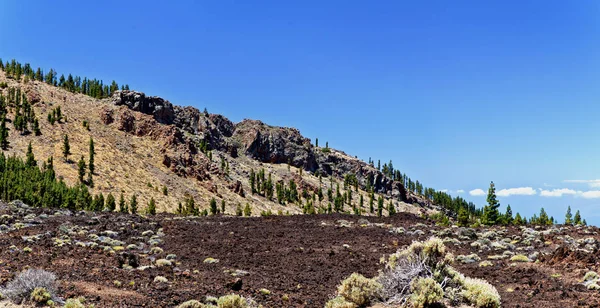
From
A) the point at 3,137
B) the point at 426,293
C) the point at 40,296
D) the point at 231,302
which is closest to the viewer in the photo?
the point at 40,296

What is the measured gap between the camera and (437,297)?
11.8m

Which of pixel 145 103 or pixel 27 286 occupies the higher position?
pixel 145 103

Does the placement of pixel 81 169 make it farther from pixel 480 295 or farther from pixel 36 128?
pixel 480 295

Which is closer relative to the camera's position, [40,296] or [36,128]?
[40,296]

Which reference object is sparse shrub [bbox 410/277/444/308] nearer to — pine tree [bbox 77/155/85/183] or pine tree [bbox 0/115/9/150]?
pine tree [bbox 77/155/85/183]

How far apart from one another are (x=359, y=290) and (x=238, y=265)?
8.51 metres

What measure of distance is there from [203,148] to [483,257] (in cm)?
14101

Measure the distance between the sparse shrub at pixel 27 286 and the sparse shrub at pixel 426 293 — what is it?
10709mm

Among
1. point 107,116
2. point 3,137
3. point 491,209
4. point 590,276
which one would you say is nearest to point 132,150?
point 107,116

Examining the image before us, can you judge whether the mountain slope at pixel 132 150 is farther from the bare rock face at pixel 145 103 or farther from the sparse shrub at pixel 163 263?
the sparse shrub at pixel 163 263

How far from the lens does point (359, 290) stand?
1255 cm

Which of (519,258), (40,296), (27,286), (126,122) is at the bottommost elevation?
(519,258)

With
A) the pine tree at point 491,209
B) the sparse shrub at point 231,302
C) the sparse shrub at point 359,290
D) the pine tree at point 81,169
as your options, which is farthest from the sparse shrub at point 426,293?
the pine tree at point 81,169

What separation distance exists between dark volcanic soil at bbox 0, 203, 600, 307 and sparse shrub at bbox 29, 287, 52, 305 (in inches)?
39.2
